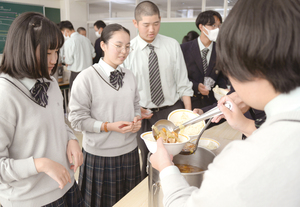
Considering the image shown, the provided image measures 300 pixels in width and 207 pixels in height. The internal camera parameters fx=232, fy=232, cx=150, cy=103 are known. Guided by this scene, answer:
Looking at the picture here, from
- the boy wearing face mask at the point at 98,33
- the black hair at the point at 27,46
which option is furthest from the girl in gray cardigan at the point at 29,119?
the boy wearing face mask at the point at 98,33

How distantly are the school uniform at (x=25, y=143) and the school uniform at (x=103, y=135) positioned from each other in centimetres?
38

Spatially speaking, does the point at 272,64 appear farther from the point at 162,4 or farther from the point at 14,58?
the point at 162,4

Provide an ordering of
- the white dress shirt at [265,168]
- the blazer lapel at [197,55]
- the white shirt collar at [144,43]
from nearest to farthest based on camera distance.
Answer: the white dress shirt at [265,168]
the white shirt collar at [144,43]
the blazer lapel at [197,55]

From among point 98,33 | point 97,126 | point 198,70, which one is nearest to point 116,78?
point 97,126

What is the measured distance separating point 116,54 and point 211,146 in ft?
2.91

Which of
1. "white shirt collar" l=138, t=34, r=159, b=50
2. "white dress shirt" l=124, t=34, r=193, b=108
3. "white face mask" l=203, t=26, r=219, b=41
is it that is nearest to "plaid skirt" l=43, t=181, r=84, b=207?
"white dress shirt" l=124, t=34, r=193, b=108

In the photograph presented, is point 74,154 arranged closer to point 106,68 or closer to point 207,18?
point 106,68

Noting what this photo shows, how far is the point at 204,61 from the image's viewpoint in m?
2.54

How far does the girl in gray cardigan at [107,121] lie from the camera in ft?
5.08

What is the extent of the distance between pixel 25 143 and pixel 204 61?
6.57ft

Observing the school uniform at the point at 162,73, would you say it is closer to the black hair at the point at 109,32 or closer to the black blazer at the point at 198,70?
the black blazer at the point at 198,70

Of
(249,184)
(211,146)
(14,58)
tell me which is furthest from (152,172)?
(14,58)

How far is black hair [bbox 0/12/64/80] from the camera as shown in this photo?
3.14 feet

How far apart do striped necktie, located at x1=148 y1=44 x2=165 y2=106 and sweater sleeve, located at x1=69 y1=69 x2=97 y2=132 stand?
2.39 ft
